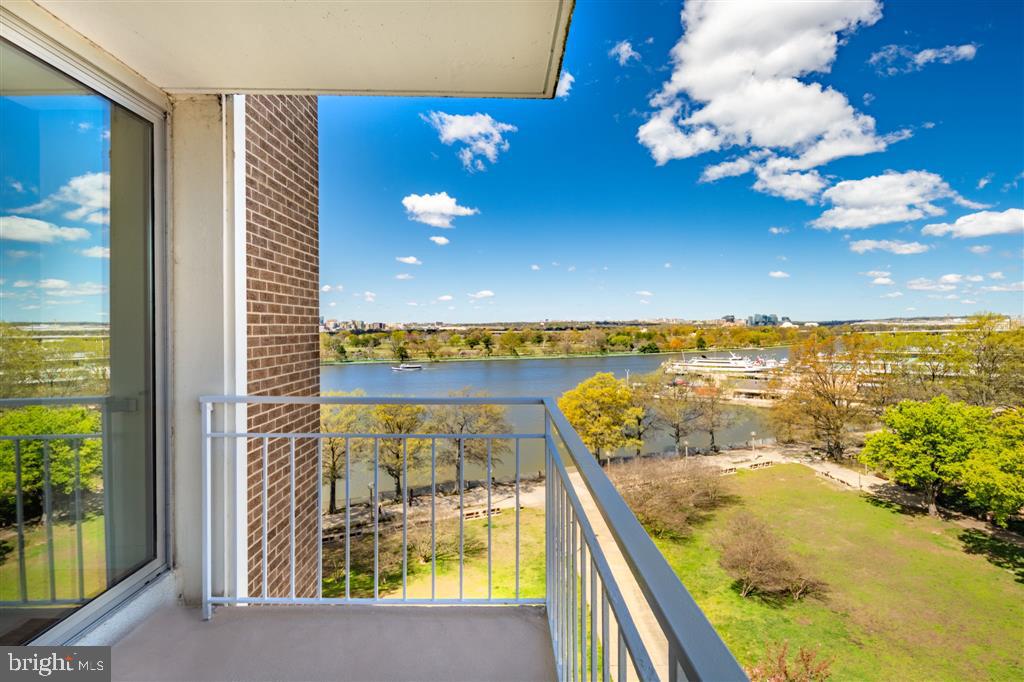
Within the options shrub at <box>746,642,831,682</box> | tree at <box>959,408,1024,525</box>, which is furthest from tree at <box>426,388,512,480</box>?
tree at <box>959,408,1024,525</box>

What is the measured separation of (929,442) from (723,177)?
829 inches

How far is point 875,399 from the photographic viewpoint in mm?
23109

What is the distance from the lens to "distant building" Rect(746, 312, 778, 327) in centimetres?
2592

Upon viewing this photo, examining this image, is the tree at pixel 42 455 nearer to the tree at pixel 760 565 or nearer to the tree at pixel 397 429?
the tree at pixel 397 429

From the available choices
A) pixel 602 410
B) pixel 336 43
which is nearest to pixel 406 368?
pixel 602 410

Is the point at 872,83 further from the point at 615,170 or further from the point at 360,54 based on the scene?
the point at 360,54

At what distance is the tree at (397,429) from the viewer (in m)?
15.2

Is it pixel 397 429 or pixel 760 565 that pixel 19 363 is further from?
pixel 760 565

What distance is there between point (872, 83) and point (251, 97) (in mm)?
43211

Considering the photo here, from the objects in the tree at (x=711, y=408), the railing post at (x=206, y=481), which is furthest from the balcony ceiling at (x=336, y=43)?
the tree at (x=711, y=408)

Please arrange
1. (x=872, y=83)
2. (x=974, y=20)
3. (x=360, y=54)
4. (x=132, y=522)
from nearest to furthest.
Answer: (x=360, y=54) < (x=132, y=522) < (x=974, y=20) < (x=872, y=83)

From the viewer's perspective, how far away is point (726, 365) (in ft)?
82.2

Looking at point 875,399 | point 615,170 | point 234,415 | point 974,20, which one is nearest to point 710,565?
point 875,399

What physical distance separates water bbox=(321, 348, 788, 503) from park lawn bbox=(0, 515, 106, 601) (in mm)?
13321
